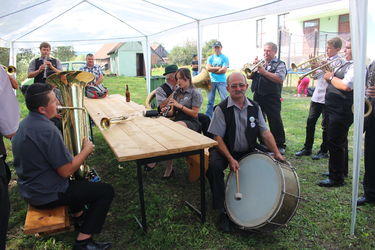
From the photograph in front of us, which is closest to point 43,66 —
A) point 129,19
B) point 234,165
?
point 129,19

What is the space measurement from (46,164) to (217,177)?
1532 millimetres

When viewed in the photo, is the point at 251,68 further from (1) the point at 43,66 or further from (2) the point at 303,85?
(2) the point at 303,85

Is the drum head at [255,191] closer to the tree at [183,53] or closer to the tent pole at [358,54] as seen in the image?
the tent pole at [358,54]

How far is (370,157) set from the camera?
10.3ft

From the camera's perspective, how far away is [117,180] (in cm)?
414

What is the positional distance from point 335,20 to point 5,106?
A: 768 inches

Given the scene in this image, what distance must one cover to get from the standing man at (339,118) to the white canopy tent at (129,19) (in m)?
0.94

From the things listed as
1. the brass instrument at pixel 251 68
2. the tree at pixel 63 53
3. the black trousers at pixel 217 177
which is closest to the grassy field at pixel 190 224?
the black trousers at pixel 217 177

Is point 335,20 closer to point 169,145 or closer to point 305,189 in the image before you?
point 305,189

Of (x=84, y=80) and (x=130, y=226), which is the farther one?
(x=84, y=80)

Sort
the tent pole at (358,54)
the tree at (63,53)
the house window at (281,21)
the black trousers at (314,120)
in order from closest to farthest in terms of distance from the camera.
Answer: the tent pole at (358,54)
the black trousers at (314,120)
the house window at (281,21)
the tree at (63,53)

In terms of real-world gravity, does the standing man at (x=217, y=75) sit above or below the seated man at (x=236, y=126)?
above

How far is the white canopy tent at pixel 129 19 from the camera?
246 centimetres

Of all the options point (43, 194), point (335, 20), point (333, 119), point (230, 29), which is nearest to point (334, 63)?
point (333, 119)
